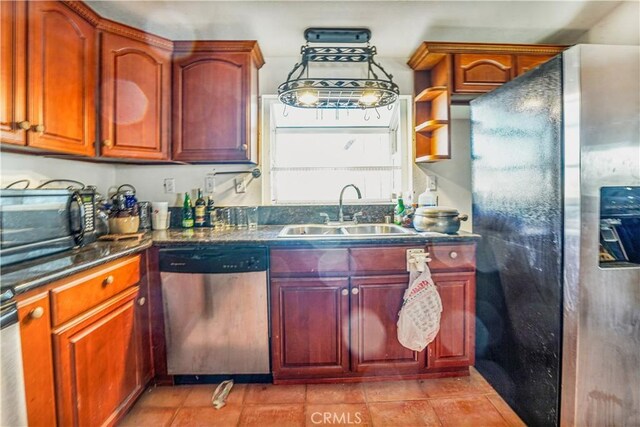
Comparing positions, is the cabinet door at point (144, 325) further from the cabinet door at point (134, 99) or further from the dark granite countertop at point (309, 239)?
the cabinet door at point (134, 99)

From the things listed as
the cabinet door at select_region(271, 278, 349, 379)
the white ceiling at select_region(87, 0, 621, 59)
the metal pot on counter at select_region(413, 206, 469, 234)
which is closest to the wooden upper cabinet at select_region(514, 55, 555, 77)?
the white ceiling at select_region(87, 0, 621, 59)

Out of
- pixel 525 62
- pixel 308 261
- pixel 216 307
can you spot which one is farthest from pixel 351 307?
pixel 525 62

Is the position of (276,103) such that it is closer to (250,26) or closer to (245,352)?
(250,26)

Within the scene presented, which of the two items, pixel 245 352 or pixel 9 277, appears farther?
pixel 245 352

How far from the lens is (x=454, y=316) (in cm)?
179

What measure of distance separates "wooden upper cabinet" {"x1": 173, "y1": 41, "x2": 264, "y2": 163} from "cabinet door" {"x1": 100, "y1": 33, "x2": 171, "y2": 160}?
8cm

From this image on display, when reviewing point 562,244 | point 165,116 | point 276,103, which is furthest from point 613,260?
point 165,116

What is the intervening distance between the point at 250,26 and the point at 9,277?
70.5 inches

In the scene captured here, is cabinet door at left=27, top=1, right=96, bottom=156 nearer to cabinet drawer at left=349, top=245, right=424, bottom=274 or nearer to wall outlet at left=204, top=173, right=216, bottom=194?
wall outlet at left=204, top=173, right=216, bottom=194

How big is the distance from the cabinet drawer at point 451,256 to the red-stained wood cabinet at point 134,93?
5.92ft

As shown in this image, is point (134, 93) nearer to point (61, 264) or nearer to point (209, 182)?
point (209, 182)

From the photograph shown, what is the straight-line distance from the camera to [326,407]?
162 cm

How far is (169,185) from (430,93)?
2029mm

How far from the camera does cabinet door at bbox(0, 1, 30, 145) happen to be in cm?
126
